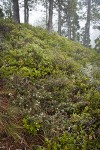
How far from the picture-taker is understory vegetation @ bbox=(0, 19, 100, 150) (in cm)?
488

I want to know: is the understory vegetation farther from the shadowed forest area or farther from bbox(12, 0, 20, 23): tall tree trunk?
bbox(12, 0, 20, 23): tall tree trunk

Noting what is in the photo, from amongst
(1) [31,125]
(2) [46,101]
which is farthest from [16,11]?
(1) [31,125]

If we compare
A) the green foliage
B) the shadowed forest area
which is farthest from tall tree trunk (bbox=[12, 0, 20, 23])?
the green foliage

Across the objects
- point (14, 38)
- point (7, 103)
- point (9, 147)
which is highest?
point (14, 38)

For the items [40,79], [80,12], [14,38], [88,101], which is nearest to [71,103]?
[88,101]

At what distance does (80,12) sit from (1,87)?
28669mm

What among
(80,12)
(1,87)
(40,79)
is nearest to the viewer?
(1,87)

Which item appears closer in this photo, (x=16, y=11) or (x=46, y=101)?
(x=46, y=101)

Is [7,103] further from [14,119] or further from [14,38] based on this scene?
[14,38]

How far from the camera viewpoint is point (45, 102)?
19.9ft

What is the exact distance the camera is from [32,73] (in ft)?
23.9

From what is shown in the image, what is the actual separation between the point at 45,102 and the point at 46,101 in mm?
40

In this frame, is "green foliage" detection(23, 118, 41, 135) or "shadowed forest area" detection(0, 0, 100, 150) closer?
"shadowed forest area" detection(0, 0, 100, 150)

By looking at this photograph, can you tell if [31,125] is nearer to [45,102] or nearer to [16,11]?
[45,102]
